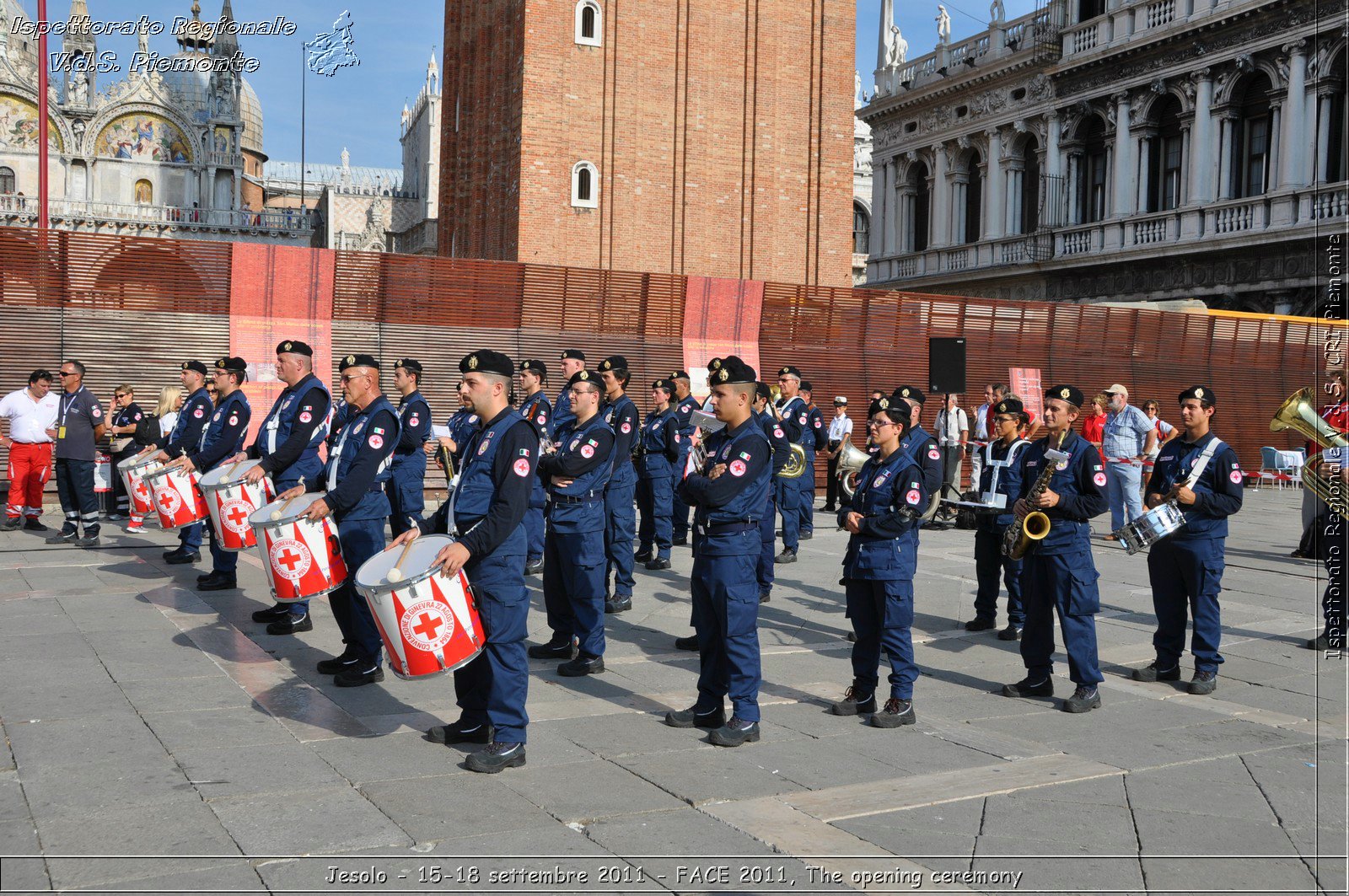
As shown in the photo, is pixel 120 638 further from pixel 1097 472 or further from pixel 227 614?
pixel 1097 472

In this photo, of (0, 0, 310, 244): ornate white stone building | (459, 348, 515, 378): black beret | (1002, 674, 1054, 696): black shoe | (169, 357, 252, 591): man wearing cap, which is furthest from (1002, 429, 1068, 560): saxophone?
(0, 0, 310, 244): ornate white stone building

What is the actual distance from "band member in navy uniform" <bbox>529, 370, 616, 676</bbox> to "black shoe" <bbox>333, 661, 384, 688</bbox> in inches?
49.4

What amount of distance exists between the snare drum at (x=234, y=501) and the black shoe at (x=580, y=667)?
102 inches

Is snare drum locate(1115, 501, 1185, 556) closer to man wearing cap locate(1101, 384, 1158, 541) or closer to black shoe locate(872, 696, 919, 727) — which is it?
black shoe locate(872, 696, 919, 727)

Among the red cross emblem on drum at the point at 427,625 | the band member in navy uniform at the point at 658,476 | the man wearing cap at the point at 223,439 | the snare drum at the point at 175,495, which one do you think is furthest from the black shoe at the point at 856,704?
the snare drum at the point at 175,495

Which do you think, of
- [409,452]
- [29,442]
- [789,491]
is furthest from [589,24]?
[409,452]

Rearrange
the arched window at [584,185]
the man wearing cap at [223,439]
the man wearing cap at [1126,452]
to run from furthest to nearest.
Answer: the arched window at [584,185]
the man wearing cap at [1126,452]
the man wearing cap at [223,439]

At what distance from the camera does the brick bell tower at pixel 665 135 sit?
29.3m

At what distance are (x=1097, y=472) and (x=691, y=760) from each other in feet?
10.6

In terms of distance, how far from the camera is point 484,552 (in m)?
5.52

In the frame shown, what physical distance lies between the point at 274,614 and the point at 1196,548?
644 centimetres

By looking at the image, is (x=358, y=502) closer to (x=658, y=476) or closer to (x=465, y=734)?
(x=465, y=734)

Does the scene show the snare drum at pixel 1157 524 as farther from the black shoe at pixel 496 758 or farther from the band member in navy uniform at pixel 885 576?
the black shoe at pixel 496 758

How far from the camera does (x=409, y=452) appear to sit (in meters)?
9.27
